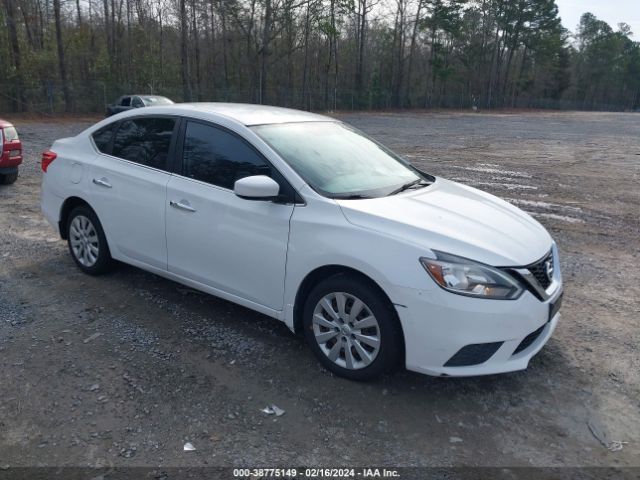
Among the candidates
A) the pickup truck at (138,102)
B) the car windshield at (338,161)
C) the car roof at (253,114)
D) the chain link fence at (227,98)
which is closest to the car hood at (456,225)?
the car windshield at (338,161)

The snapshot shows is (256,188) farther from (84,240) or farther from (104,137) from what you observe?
(84,240)

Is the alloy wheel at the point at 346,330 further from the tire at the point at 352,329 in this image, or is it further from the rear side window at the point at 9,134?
the rear side window at the point at 9,134

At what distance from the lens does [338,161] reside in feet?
13.7

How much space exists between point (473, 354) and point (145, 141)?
3.29 metres

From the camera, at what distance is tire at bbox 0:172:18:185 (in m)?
9.61

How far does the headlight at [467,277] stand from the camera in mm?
3137

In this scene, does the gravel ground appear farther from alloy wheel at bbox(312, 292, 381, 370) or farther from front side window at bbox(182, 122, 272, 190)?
front side window at bbox(182, 122, 272, 190)

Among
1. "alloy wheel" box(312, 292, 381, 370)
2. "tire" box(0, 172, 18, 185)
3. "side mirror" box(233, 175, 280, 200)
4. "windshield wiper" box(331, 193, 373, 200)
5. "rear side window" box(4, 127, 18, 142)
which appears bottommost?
"tire" box(0, 172, 18, 185)

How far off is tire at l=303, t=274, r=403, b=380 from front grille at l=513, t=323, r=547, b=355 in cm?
74

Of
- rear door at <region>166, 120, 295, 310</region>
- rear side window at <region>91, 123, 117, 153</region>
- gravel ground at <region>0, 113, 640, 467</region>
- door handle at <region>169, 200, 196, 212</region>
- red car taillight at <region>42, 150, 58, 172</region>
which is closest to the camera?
gravel ground at <region>0, 113, 640, 467</region>

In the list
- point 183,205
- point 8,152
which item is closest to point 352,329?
point 183,205

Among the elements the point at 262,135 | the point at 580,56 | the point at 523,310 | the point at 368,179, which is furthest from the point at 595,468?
the point at 580,56

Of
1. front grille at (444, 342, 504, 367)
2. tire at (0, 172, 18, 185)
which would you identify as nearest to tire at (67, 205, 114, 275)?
front grille at (444, 342, 504, 367)

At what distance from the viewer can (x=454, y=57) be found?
7244cm
